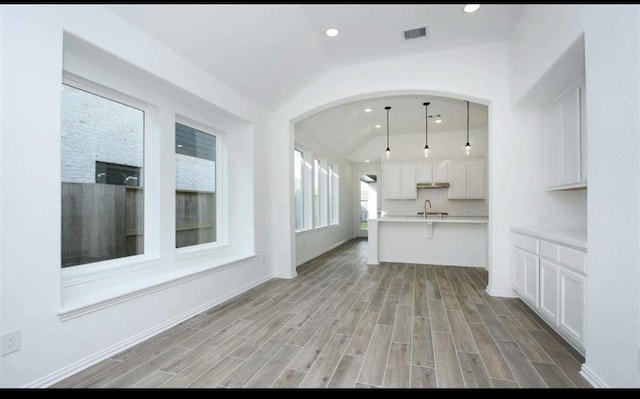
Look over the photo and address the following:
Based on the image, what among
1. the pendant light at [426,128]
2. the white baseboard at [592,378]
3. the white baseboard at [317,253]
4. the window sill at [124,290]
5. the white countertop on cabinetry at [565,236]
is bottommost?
the white baseboard at [317,253]

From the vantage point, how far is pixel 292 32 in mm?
3238

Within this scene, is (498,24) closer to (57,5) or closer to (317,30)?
(317,30)

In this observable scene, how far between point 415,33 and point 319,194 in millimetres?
4685

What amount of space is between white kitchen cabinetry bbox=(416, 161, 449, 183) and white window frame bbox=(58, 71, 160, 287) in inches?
235

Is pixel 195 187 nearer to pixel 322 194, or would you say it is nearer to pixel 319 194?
pixel 319 194

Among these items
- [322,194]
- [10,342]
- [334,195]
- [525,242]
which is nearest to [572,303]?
[525,242]

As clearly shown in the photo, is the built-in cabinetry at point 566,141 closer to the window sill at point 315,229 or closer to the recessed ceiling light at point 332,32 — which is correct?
the recessed ceiling light at point 332,32

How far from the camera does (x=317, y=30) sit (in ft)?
10.9

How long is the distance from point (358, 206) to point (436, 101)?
5.77m

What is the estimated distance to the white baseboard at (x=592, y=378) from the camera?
1796 millimetres

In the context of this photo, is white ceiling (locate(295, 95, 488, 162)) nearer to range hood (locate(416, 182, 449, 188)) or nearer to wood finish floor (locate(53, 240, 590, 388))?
range hood (locate(416, 182, 449, 188))

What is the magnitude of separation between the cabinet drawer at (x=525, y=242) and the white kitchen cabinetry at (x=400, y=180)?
3.87 m

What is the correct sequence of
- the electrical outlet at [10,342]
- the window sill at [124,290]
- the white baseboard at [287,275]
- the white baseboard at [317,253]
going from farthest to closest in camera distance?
the white baseboard at [317,253], the white baseboard at [287,275], the window sill at [124,290], the electrical outlet at [10,342]

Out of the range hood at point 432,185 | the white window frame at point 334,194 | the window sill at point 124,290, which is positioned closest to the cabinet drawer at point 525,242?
the window sill at point 124,290
